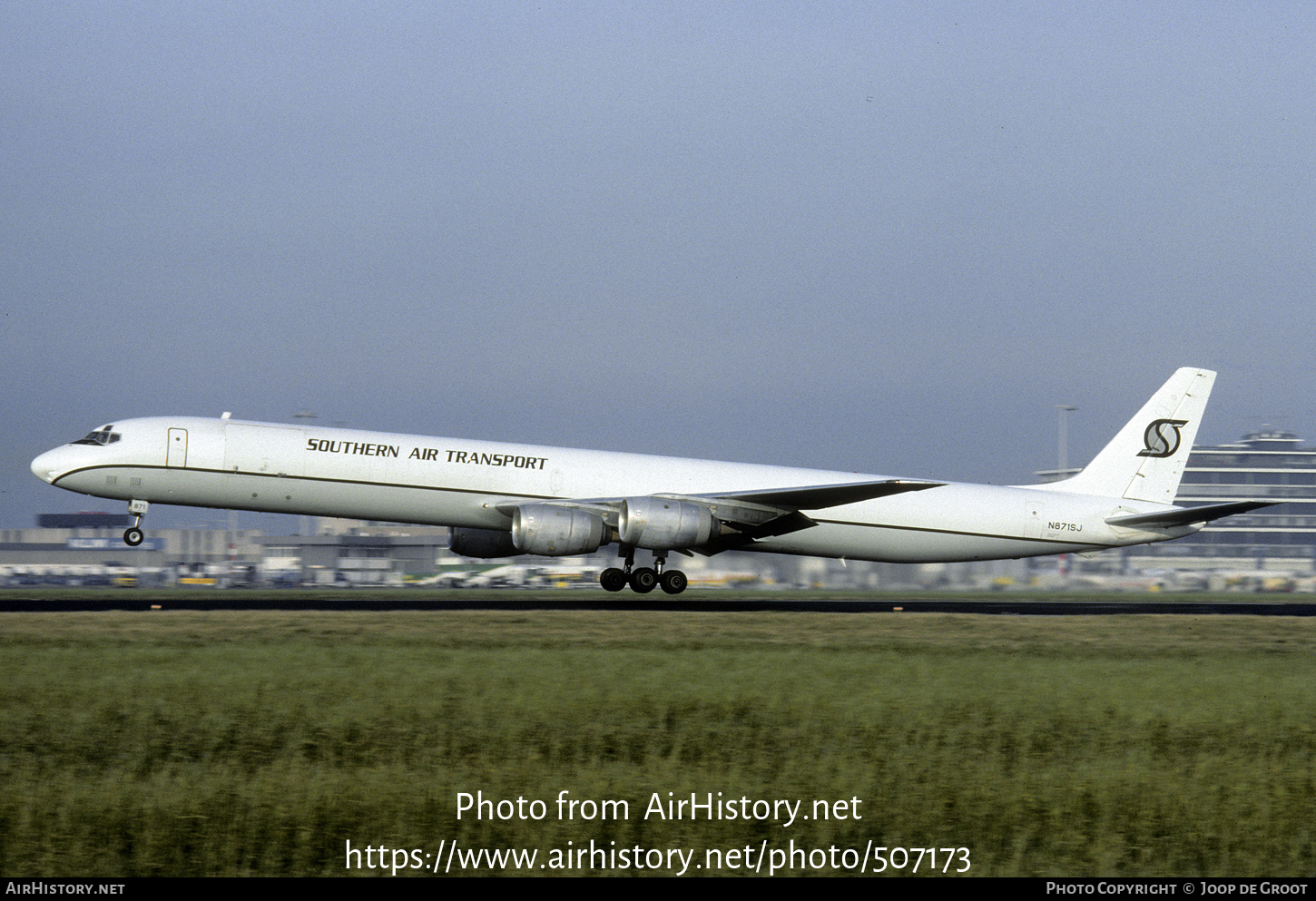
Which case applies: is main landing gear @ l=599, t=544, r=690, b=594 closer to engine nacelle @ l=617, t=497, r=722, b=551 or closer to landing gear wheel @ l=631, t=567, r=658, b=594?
landing gear wheel @ l=631, t=567, r=658, b=594

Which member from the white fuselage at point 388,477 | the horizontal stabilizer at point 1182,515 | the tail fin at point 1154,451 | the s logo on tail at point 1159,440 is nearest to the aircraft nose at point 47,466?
the white fuselage at point 388,477

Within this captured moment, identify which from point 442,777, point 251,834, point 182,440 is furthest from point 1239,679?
point 182,440

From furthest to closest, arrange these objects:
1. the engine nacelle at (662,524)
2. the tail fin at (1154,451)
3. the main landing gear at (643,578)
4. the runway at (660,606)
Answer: the tail fin at (1154,451), the main landing gear at (643,578), the engine nacelle at (662,524), the runway at (660,606)

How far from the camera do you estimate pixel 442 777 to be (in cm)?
1045

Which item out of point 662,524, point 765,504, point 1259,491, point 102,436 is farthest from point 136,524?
point 1259,491

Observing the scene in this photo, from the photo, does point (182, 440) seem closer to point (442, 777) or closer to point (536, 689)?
point (536, 689)

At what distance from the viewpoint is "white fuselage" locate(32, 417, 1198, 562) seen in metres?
28.9

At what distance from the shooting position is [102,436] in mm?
29328

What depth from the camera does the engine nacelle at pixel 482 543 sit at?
3131cm

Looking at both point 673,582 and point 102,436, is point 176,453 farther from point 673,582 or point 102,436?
point 673,582

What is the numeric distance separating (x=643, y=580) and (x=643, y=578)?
5 centimetres

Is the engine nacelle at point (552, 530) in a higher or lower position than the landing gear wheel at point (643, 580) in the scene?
higher

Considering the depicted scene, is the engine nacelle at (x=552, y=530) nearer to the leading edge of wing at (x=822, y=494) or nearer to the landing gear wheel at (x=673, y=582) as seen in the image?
the landing gear wheel at (x=673, y=582)

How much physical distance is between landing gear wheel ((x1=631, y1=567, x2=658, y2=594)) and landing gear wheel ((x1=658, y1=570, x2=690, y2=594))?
0.56ft
